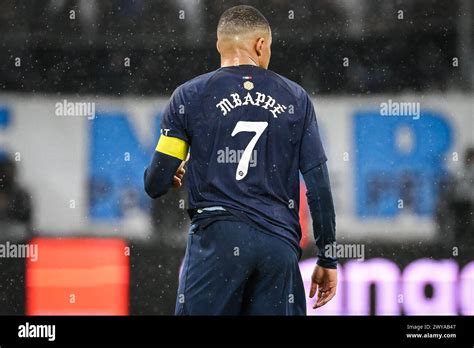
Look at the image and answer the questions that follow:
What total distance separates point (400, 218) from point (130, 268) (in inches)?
91.7

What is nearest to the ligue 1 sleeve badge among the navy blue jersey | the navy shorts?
the navy blue jersey

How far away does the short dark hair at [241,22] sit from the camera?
173 inches

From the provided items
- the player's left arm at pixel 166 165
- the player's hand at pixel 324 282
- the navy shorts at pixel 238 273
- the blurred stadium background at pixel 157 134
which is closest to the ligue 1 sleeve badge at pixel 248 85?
the player's left arm at pixel 166 165

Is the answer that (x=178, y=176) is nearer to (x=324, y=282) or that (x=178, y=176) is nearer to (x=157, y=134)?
(x=324, y=282)

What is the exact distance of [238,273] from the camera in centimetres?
413

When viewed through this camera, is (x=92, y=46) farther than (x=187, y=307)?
Yes

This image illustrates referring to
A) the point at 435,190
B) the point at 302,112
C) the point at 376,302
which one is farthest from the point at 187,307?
the point at 435,190

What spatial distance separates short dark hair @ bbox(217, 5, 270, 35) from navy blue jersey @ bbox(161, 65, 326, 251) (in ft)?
0.69

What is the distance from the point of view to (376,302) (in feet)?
23.8

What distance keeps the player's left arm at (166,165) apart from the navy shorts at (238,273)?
0.25m

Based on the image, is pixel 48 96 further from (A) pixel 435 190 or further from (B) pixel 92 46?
(A) pixel 435 190

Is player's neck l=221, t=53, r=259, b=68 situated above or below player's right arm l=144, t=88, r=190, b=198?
above

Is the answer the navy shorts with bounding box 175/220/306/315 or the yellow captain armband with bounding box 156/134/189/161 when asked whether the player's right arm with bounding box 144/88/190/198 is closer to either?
the yellow captain armband with bounding box 156/134/189/161

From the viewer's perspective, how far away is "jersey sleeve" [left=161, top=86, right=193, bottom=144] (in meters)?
4.27
